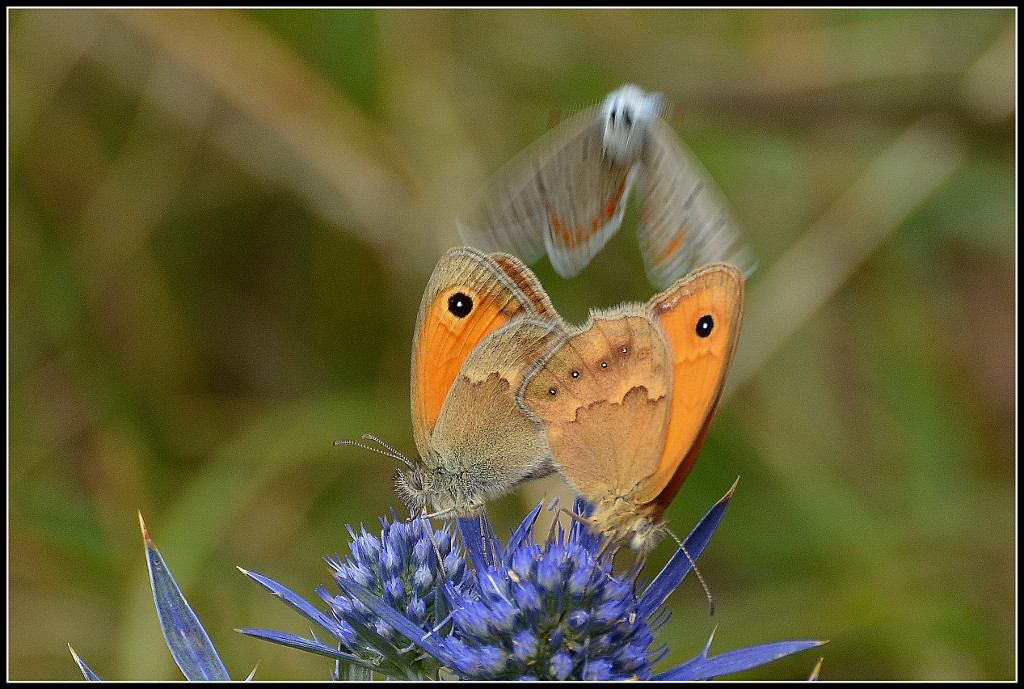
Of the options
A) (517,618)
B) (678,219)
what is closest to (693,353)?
(678,219)

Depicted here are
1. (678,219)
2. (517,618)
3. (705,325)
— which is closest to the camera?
(517,618)

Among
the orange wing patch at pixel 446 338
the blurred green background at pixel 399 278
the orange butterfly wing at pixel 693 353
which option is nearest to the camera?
the orange butterfly wing at pixel 693 353

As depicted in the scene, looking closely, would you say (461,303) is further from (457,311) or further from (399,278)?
(399,278)

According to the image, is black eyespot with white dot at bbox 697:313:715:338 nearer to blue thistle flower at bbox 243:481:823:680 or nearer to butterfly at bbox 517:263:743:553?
butterfly at bbox 517:263:743:553

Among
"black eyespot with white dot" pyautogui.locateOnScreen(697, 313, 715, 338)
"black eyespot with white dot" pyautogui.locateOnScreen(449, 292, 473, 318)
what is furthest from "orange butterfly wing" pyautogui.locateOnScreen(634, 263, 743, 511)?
"black eyespot with white dot" pyautogui.locateOnScreen(449, 292, 473, 318)

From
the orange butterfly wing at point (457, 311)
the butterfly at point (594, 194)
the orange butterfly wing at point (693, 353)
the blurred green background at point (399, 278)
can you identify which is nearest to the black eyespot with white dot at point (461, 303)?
the orange butterfly wing at point (457, 311)

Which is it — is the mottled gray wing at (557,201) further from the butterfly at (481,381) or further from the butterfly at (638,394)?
the butterfly at (638,394)

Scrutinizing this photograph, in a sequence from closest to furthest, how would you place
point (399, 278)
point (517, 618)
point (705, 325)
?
1. point (517, 618)
2. point (705, 325)
3. point (399, 278)
